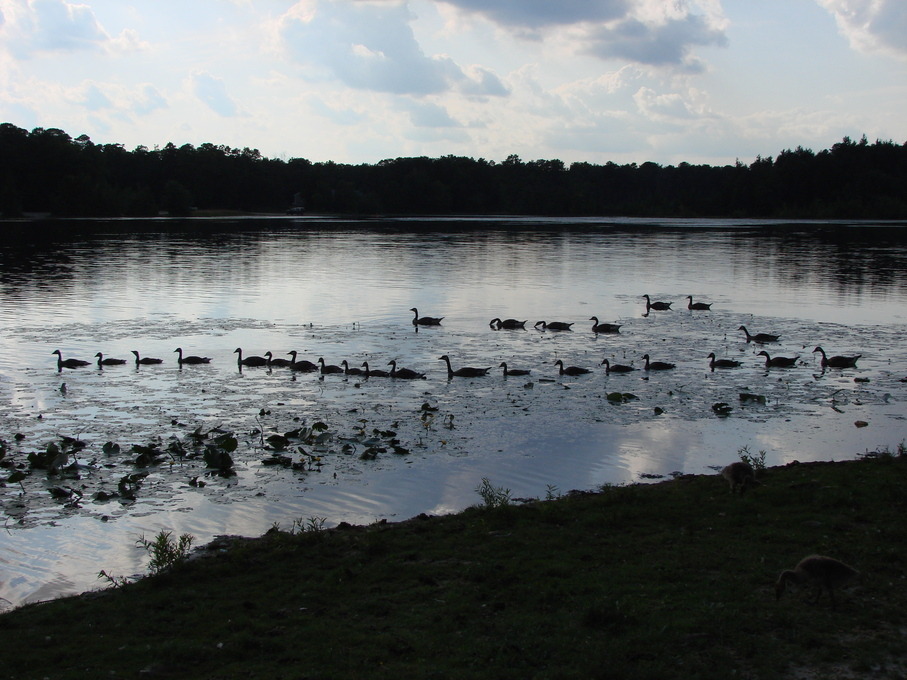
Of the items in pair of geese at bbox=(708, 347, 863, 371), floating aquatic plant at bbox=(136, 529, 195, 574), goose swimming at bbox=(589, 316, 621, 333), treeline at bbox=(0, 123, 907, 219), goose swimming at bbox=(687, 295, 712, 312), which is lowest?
floating aquatic plant at bbox=(136, 529, 195, 574)

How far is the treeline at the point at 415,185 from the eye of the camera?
13212cm

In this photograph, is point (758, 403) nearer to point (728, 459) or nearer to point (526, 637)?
point (728, 459)

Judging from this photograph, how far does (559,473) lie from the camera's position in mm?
13469

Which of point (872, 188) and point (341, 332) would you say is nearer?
point (341, 332)

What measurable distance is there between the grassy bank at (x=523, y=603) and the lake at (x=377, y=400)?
1.57 metres

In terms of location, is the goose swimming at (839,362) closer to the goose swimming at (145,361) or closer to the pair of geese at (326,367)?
the pair of geese at (326,367)

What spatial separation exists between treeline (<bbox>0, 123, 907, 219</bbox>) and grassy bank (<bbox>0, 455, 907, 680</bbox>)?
126 metres

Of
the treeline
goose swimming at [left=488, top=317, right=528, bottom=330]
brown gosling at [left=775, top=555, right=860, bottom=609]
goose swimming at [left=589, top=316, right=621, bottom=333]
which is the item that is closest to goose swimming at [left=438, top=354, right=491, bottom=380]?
goose swimming at [left=488, top=317, right=528, bottom=330]

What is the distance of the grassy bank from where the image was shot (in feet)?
22.9

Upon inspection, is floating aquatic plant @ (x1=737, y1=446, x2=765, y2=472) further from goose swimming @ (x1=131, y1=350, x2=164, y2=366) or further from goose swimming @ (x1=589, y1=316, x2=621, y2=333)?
goose swimming @ (x1=131, y1=350, x2=164, y2=366)

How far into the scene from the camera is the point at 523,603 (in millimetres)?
8148

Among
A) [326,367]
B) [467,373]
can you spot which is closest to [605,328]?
[467,373]

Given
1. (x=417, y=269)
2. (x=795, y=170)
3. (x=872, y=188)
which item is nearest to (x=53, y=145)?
(x=417, y=269)

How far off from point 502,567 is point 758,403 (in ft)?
35.6
